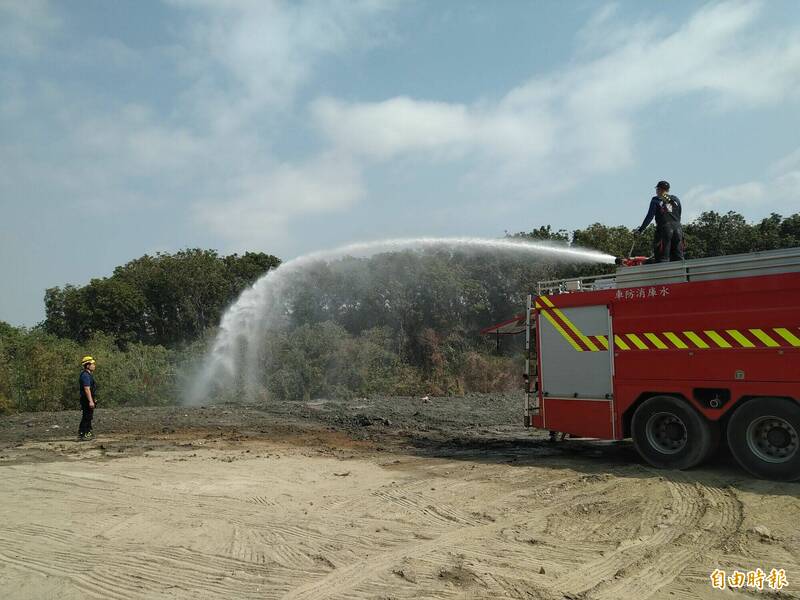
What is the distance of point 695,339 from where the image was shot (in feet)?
26.9

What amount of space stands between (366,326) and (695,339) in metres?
23.2

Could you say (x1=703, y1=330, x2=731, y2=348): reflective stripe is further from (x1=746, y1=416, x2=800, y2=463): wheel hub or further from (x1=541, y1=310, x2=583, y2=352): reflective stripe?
(x1=541, y1=310, x2=583, y2=352): reflective stripe

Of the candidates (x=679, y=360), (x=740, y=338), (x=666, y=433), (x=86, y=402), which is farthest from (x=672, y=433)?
(x=86, y=402)

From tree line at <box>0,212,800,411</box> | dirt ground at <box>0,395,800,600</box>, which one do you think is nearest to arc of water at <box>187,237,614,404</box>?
tree line at <box>0,212,800,411</box>

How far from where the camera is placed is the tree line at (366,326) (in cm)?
2292

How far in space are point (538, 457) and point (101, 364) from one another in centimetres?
1856

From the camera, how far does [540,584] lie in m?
4.72

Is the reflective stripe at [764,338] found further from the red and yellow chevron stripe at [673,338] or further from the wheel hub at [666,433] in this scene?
the wheel hub at [666,433]

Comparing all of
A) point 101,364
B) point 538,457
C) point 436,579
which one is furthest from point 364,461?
point 101,364

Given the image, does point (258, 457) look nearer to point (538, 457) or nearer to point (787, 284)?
point (538, 457)

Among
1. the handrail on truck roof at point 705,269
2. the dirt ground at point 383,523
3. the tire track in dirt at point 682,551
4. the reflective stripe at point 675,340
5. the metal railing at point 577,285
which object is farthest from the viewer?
the metal railing at point 577,285

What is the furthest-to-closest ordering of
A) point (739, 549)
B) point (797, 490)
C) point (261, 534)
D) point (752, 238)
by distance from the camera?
1. point (752, 238)
2. point (797, 490)
3. point (261, 534)
4. point (739, 549)

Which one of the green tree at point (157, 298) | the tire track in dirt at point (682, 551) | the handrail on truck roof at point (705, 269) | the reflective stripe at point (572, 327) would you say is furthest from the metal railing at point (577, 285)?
the green tree at point (157, 298)

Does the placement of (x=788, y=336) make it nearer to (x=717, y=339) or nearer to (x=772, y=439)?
(x=717, y=339)
